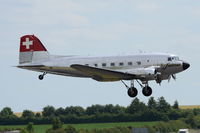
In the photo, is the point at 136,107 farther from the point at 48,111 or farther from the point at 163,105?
the point at 48,111

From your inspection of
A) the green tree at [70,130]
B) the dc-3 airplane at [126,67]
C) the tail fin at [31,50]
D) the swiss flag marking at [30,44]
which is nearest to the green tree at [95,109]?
the green tree at [70,130]

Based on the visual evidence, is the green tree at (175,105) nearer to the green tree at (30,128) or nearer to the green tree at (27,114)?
the green tree at (27,114)

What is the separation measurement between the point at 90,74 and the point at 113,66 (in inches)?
77.3

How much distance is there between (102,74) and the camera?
57062mm

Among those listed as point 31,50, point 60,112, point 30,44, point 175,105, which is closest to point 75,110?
point 60,112

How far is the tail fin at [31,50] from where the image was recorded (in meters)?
62.2

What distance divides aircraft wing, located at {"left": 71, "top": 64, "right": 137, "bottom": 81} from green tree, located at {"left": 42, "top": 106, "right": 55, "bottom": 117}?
57624 mm

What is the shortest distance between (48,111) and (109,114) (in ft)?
33.4

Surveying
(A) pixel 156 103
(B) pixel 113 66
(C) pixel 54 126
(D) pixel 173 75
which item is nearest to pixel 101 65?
(B) pixel 113 66

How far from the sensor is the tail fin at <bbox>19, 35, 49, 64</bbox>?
62178mm

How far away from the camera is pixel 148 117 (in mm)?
111062

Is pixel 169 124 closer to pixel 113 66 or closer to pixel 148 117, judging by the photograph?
pixel 148 117

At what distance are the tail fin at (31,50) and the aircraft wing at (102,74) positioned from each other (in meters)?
6.05

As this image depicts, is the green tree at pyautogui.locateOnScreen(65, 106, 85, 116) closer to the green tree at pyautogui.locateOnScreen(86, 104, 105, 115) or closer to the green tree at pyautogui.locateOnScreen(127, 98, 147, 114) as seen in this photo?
the green tree at pyautogui.locateOnScreen(86, 104, 105, 115)
